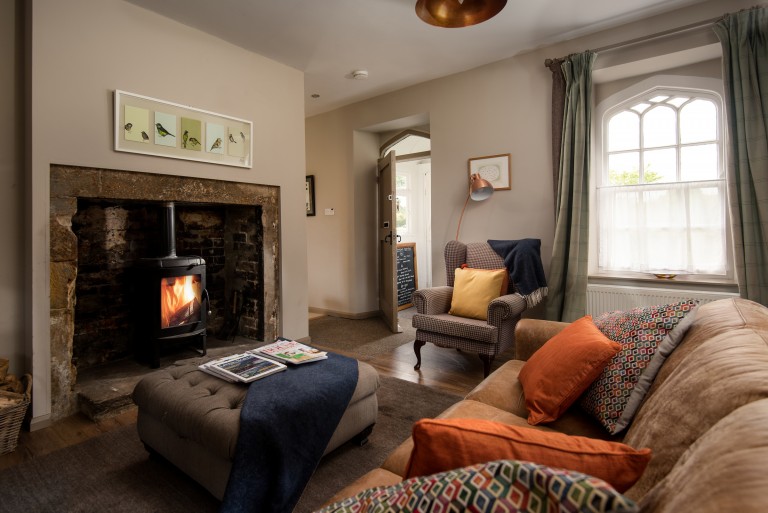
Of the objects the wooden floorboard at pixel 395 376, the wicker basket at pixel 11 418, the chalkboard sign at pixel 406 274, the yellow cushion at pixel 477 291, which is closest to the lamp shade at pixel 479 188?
the yellow cushion at pixel 477 291

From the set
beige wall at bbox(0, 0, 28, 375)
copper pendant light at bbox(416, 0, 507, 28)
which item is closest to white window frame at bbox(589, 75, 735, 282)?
copper pendant light at bbox(416, 0, 507, 28)

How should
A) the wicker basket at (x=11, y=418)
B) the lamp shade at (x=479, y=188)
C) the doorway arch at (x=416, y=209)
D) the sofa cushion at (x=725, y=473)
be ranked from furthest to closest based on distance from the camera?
the doorway arch at (x=416, y=209) < the lamp shade at (x=479, y=188) < the wicker basket at (x=11, y=418) < the sofa cushion at (x=725, y=473)

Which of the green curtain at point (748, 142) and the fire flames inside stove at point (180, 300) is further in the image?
the fire flames inside stove at point (180, 300)

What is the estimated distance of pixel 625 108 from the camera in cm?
351

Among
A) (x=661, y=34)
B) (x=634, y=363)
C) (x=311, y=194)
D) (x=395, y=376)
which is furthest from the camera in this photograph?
(x=311, y=194)

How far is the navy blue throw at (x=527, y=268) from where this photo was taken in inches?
128

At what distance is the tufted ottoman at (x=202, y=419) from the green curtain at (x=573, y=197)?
6.70ft

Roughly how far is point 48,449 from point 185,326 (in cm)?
113

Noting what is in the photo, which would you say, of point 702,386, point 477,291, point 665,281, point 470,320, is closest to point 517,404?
point 702,386

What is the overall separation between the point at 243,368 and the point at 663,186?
11.2 feet

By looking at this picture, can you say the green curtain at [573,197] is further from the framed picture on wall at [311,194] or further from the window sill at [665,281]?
the framed picture on wall at [311,194]

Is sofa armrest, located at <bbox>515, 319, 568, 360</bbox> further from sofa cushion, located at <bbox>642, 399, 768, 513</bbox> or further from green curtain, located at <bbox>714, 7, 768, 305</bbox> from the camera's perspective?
green curtain, located at <bbox>714, 7, 768, 305</bbox>

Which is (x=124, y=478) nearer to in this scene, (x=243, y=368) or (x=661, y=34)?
(x=243, y=368)

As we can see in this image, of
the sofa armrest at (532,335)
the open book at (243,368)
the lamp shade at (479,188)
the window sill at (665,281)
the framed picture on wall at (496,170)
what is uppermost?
the framed picture on wall at (496,170)
